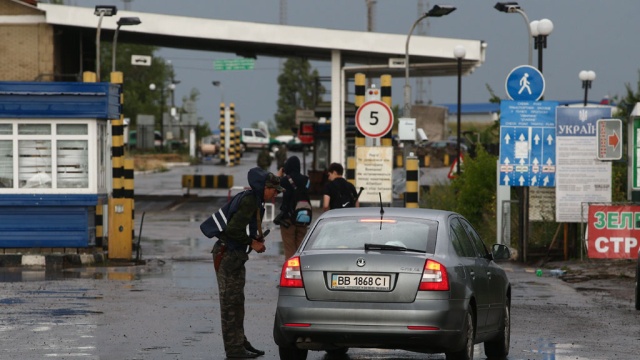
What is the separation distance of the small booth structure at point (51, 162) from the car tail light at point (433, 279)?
15.0 m

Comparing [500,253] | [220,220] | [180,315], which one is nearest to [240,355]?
[220,220]

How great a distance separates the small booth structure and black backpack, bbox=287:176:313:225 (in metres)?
5.54

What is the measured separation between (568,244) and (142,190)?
30.3m

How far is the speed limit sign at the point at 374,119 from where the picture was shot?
2616cm

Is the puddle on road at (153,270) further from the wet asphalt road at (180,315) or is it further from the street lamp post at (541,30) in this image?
the street lamp post at (541,30)

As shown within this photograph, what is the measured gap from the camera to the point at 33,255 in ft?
81.4

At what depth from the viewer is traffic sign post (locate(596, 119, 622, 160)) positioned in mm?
24938

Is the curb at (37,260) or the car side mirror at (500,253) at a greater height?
the car side mirror at (500,253)

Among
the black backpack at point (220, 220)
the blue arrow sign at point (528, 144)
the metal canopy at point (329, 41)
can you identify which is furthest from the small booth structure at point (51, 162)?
the metal canopy at point (329, 41)

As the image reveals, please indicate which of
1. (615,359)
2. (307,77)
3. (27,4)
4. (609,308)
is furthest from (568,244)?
(307,77)

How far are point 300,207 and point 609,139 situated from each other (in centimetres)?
710

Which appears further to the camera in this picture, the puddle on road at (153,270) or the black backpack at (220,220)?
the puddle on road at (153,270)

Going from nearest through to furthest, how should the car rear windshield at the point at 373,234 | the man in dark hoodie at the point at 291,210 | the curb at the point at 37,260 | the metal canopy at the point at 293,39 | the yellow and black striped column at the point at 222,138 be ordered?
1. the car rear windshield at the point at 373,234
2. the man in dark hoodie at the point at 291,210
3. the curb at the point at 37,260
4. the metal canopy at the point at 293,39
5. the yellow and black striped column at the point at 222,138

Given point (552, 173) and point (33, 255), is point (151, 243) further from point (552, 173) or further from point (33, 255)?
point (552, 173)
